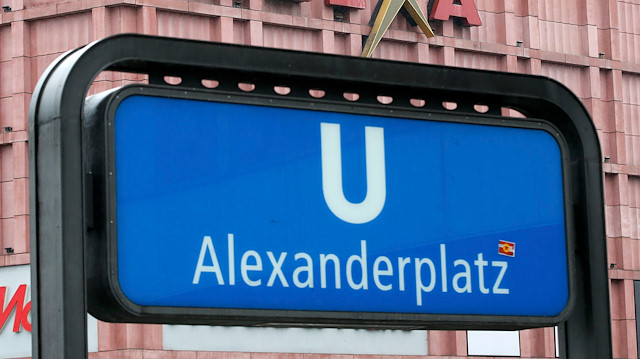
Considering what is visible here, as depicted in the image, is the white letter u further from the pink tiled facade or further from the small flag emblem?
the pink tiled facade

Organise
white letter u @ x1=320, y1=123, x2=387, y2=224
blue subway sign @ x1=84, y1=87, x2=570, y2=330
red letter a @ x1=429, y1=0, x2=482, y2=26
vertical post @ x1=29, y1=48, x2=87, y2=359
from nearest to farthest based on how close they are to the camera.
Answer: vertical post @ x1=29, y1=48, x2=87, y2=359, blue subway sign @ x1=84, y1=87, x2=570, y2=330, white letter u @ x1=320, y1=123, x2=387, y2=224, red letter a @ x1=429, y1=0, x2=482, y2=26

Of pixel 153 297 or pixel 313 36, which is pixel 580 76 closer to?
pixel 313 36

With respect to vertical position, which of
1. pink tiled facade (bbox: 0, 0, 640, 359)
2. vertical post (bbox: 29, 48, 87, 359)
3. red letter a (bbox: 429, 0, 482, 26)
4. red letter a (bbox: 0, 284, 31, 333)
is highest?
red letter a (bbox: 429, 0, 482, 26)

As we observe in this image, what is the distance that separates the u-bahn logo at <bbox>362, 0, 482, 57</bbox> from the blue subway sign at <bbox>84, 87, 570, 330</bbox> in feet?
121

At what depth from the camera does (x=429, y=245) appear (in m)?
7.16

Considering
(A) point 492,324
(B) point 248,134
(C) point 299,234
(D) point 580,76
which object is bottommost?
(A) point 492,324

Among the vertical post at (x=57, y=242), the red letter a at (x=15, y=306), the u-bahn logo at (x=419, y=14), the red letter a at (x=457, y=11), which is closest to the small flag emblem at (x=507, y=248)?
the vertical post at (x=57, y=242)

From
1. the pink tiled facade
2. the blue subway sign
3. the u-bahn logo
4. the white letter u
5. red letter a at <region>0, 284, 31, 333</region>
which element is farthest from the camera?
the u-bahn logo

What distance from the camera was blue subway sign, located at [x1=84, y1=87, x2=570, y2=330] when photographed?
6.30 m

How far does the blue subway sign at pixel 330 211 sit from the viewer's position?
630 cm

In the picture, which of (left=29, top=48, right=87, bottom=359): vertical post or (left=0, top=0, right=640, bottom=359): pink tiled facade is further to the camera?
(left=0, top=0, right=640, bottom=359): pink tiled facade

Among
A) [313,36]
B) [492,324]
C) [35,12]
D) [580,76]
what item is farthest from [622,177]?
[492,324]

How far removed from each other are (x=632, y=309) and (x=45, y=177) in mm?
47766

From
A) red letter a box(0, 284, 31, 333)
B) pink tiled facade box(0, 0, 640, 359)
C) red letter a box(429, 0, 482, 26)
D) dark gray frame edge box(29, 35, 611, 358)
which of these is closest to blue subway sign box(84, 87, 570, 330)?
dark gray frame edge box(29, 35, 611, 358)
